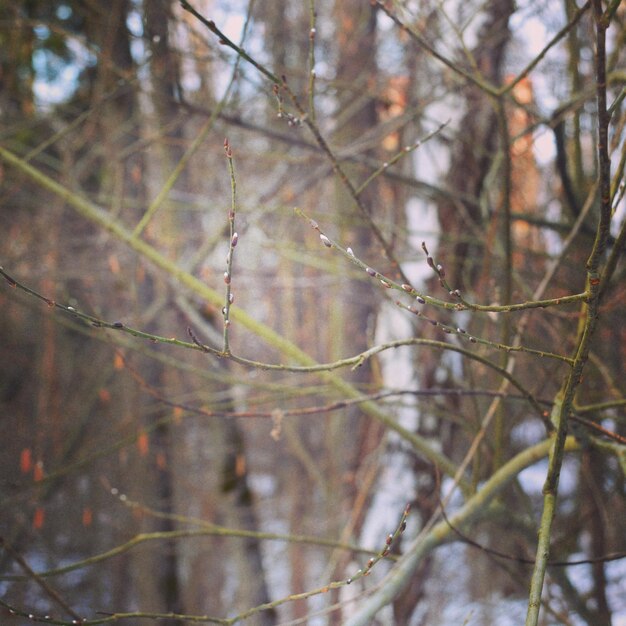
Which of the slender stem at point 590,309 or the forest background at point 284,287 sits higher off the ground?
the forest background at point 284,287

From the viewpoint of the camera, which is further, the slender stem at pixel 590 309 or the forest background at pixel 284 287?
the forest background at pixel 284 287

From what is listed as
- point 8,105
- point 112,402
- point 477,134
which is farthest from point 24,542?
point 477,134

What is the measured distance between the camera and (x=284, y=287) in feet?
13.6

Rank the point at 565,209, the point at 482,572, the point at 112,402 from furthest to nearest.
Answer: the point at 482,572 → the point at 112,402 → the point at 565,209

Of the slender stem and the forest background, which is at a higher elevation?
the forest background

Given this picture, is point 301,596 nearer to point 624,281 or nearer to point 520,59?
point 624,281

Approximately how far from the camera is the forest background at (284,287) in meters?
2.47

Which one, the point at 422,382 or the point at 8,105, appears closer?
the point at 422,382

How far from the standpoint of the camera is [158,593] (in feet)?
15.4

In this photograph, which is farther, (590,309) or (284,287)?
(284,287)

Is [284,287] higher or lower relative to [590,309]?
higher

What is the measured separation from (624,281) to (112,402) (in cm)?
352

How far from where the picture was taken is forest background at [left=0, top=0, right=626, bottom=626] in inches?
97.4

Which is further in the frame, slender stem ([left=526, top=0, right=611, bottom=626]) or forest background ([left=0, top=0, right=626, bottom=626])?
forest background ([left=0, top=0, right=626, bottom=626])
